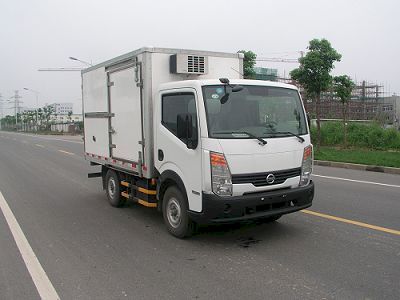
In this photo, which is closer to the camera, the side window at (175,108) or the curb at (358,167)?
the side window at (175,108)

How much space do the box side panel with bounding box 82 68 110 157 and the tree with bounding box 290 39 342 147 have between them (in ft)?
35.6

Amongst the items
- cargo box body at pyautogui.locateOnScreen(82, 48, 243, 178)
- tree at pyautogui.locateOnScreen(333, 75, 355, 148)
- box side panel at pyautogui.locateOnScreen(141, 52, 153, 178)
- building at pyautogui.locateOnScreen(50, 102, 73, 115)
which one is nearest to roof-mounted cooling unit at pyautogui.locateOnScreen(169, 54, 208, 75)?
cargo box body at pyautogui.locateOnScreen(82, 48, 243, 178)

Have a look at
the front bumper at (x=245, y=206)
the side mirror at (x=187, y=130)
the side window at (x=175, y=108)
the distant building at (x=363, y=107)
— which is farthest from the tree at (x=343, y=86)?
the distant building at (x=363, y=107)

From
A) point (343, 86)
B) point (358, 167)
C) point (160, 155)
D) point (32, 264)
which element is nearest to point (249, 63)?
point (343, 86)

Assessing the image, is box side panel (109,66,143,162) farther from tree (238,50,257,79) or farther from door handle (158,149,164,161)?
tree (238,50,257,79)

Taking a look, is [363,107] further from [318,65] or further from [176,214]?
[176,214]

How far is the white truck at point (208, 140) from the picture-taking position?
534 centimetres

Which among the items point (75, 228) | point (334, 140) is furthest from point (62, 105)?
point (75, 228)

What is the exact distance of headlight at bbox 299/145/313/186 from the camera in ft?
19.7

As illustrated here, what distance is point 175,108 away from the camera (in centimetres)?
600

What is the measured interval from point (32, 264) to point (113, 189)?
11.3 ft

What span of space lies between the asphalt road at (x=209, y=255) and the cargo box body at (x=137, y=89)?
1.18 meters

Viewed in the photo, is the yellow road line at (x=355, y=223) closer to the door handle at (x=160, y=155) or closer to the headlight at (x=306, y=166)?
the headlight at (x=306, y=166)

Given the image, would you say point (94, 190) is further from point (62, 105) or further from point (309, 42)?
point (62, 105)
